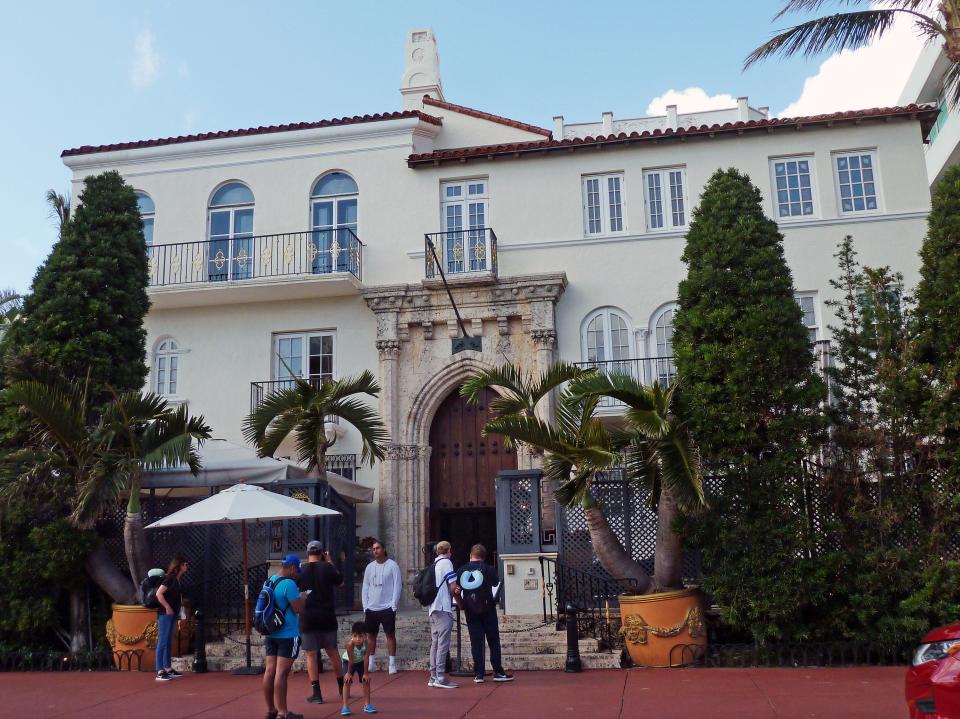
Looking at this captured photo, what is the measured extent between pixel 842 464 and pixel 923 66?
71.3 feet

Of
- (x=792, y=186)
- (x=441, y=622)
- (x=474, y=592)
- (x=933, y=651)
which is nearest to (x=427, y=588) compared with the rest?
(x=441, y=622)

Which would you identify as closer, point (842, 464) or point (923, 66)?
point (842, 464)

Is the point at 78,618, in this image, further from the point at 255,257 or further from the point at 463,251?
the point at 463,251

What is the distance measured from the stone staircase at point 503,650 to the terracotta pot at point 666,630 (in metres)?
0.36

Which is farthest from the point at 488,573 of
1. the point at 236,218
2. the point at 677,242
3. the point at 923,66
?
the point at 923,66

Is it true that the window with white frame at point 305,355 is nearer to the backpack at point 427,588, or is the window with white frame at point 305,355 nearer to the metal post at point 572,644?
the backpack at point 427,588

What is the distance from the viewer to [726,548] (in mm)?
10906

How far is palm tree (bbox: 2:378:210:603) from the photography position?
12672 mm

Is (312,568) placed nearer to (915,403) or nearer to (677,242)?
(915,403)

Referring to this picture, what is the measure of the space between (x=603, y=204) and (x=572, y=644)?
1037 centimetres

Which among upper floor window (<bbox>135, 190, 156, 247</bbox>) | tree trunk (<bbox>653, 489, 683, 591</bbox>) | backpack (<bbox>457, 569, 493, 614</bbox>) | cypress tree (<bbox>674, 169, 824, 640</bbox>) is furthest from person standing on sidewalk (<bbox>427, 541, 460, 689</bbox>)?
upper floor window (<bbox>135, 190, 156, 247</bbox>)

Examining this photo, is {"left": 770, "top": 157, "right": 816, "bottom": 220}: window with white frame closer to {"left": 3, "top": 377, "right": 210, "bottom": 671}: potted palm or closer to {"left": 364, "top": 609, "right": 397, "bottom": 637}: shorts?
{"left": 364, "top": 609, "right": 397, "bottom": 637}: shorts

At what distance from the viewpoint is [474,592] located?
401 inches

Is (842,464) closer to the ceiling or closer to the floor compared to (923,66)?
closer to the floor
